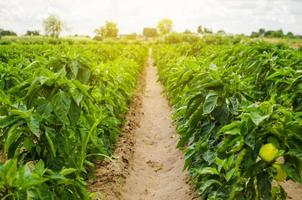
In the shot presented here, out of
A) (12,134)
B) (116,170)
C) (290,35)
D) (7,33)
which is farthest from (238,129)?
(7,33)

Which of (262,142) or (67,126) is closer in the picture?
(262,142)

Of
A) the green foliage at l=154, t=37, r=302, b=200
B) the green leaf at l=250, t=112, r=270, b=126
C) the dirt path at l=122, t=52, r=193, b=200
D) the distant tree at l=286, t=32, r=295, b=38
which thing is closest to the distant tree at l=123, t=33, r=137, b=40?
the distant tree at l=286, t=32, r=295, b=38

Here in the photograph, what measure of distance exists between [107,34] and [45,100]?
106 meters

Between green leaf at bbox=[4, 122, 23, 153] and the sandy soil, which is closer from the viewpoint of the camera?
green leaf at bbox=[4, 122, 23, 153]

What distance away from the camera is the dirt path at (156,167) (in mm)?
5551

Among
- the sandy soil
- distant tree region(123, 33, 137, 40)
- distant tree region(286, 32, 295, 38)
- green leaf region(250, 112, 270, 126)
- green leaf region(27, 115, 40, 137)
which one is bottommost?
distant tree region(123, 33, 137, 40)

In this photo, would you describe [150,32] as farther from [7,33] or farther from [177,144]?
[177,144]

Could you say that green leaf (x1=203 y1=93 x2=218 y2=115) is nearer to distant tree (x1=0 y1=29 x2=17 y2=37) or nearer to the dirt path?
the dirt path

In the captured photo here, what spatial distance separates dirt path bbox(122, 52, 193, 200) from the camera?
5551 millimetres

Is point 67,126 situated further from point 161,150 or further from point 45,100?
point 161,150

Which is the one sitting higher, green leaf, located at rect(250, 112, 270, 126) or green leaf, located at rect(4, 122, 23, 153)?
green leaf, located at rect(250, 112, 270, 126)

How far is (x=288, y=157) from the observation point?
275cm

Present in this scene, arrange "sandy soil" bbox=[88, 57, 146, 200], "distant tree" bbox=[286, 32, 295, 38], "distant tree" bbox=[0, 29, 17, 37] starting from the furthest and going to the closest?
"distant tree" bbox=[0, 29, 17, 37] → "distant tree" bbox=[286, 32, 295, 38] → "sandy soil" bbox=[88, 57, 146, 200]

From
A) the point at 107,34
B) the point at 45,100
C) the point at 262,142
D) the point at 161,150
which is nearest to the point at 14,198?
the point at 45,100
